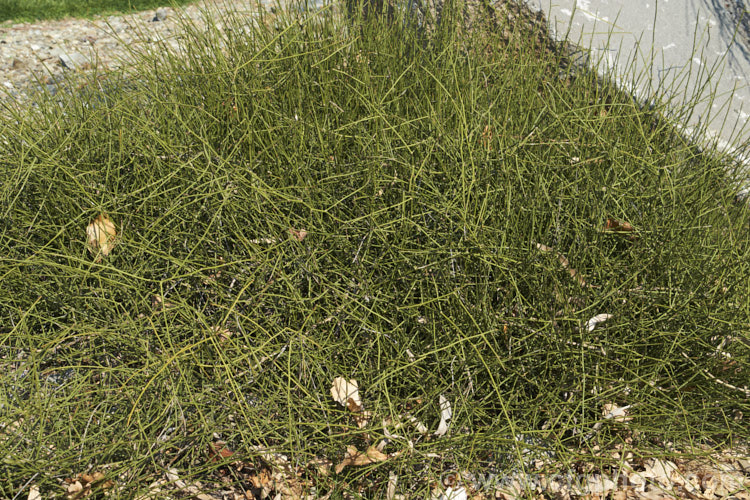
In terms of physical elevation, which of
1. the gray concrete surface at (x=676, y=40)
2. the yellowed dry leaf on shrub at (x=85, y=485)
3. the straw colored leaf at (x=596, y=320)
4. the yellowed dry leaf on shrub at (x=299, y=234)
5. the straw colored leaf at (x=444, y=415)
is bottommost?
the yellowed dry leaf on shrub at (x=85, y=485)

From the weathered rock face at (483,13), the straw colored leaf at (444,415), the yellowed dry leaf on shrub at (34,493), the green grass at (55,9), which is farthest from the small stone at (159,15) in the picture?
the straw colored leaf at (444,415)

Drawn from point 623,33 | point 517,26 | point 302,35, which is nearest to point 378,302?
point 302,35

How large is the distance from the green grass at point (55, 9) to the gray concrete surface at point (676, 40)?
12.6 ft

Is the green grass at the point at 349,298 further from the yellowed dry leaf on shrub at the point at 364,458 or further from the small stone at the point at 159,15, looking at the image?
the small stone at the point at 159,15

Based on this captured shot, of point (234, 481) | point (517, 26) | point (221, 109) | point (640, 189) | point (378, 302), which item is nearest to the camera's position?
point (234, 481)

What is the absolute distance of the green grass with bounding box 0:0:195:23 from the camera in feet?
16.9

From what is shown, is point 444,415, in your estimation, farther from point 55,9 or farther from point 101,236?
point 55,9

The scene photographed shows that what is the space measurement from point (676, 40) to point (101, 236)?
3.11m

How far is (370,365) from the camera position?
63.5 inches

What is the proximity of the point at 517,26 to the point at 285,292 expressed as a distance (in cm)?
194

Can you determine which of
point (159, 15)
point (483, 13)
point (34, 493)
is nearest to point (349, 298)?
point (34, 493)

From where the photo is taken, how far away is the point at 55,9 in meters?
5.24

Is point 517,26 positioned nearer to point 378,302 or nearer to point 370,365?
point 378,302

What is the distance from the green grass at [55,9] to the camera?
Result: 16.9 feet
